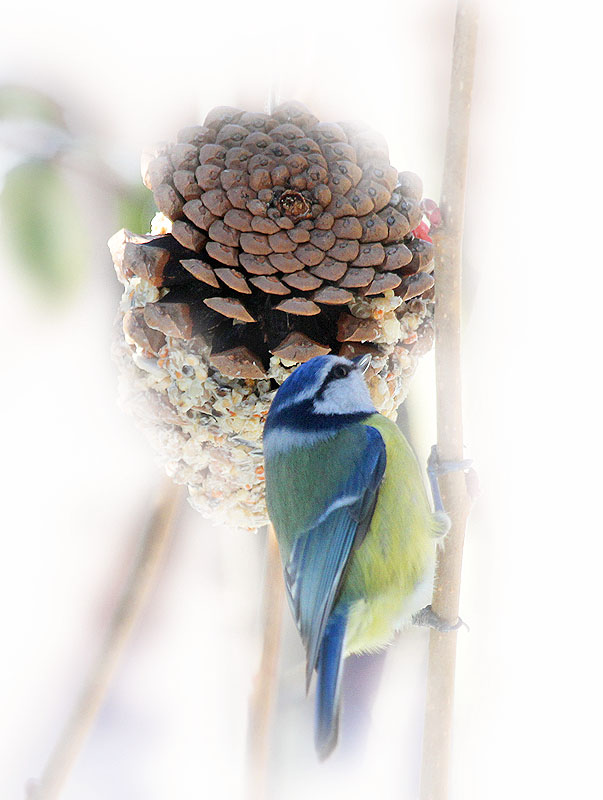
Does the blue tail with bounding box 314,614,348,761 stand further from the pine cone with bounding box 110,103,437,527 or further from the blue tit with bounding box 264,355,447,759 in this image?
the pine cone with bounding box 110,103,437,527

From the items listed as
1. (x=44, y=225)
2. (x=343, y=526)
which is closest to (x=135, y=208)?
(x=44, y=225)

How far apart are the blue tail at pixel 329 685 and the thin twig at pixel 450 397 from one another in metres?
0.07

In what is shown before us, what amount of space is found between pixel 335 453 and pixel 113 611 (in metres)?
0.22

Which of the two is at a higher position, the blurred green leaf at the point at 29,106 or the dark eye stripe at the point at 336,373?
the blurred green leaf at the point at 29,106

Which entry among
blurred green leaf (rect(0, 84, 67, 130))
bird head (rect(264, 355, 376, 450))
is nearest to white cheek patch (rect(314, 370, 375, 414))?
bird head (rect(264, 355, 376, 450))

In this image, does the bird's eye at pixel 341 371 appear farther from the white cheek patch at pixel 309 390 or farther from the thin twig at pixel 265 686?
the thin twig at pixel 265 686

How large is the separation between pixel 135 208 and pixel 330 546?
0.98ft

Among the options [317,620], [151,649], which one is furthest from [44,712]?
[317,620]

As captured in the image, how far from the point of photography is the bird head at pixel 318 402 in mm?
498

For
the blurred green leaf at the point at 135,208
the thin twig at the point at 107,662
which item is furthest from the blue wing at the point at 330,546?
the blurred green leaf at the point at 135,208

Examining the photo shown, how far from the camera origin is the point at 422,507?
691 millimetres

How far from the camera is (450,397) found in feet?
1.59

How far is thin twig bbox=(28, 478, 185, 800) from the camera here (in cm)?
63

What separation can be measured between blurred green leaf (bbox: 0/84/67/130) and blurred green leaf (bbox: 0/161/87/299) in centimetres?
3
